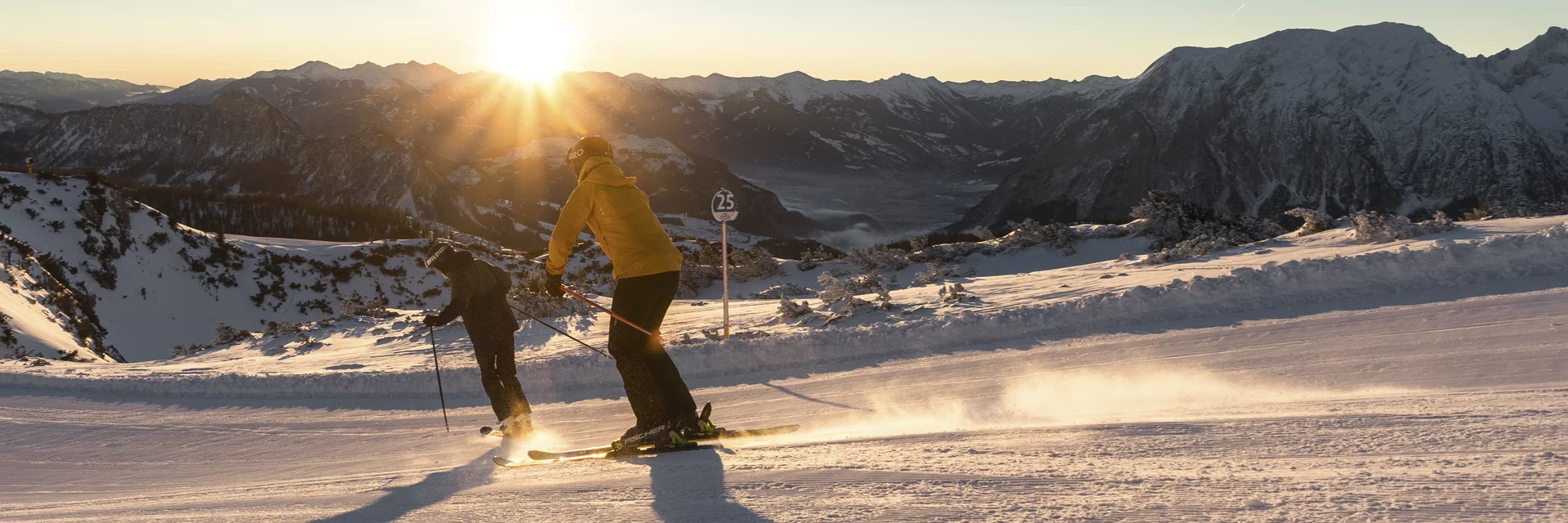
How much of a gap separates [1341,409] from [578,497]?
368 cm

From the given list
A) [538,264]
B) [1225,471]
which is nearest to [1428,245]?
[1225,471]

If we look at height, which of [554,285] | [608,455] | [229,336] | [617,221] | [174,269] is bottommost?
[608,455]

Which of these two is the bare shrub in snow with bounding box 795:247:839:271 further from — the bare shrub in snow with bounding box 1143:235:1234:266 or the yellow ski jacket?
the yellow ski jacket

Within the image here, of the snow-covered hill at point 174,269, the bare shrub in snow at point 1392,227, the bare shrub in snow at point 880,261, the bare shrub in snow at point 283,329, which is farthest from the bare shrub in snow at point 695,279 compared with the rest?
the snow-covered hill at point 174,269

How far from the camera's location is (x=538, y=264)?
1331 inches

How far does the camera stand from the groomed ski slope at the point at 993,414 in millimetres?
3488

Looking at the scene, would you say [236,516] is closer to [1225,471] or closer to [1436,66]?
[1225,471]

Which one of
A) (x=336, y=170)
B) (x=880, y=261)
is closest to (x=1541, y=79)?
(x=880, y=261)

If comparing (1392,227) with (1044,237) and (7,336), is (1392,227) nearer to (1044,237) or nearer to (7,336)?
(1044,237)

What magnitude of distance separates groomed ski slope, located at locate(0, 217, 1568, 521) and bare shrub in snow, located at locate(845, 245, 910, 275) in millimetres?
9015

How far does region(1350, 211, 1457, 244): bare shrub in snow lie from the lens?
10126 mm

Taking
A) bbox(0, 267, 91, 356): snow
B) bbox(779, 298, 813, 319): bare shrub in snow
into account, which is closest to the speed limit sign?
bbox(779, 298, 813, 319): bare shrub in snow

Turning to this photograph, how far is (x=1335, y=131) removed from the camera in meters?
145

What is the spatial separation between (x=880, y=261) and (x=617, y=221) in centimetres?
1635
